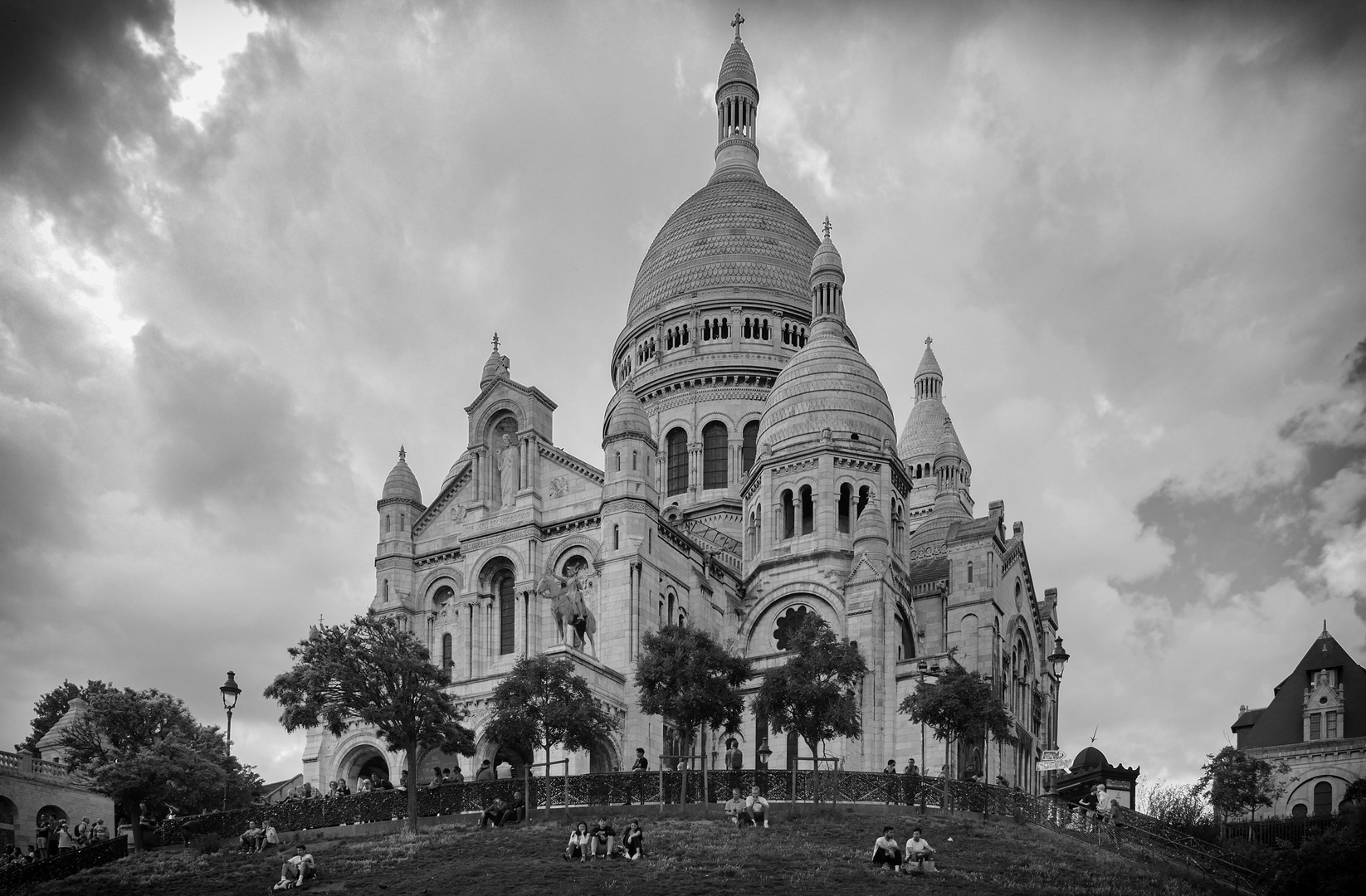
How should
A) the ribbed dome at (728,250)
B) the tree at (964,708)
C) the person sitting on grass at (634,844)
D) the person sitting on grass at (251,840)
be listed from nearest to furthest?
the person sitting on grass at (634,844) → the person sitting on grass at (251,840) → the tree at (964,708) → the ribbed dome at (728,250)

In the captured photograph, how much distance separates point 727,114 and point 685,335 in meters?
27.0

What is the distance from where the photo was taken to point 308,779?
206 ft

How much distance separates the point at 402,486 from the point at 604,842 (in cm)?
3407

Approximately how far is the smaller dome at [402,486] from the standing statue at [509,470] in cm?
466

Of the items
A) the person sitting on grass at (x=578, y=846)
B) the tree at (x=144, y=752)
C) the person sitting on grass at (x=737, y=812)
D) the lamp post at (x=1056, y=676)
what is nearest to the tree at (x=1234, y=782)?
the lamp post at (x=1056, y=676)

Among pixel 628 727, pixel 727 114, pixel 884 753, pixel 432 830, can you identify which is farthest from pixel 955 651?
pixel 727 114

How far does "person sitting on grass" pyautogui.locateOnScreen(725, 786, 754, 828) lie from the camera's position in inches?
1715

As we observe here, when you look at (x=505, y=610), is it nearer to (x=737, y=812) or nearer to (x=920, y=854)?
(x=737, y=812)

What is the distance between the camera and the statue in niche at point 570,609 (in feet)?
196

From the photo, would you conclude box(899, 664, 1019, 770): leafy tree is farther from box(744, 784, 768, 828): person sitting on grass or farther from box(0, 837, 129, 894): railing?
box(0, 837, 129, 894): railing

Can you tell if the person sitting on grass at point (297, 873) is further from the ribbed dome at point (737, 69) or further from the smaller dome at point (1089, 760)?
the ribbed dome at point (737, 69)

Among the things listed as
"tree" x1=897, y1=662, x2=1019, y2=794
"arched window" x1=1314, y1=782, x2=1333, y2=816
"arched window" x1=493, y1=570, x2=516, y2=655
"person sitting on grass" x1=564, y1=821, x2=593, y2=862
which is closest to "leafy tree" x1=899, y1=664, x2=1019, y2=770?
"tree" x1=897, y1=662, x2=1019, y2=794

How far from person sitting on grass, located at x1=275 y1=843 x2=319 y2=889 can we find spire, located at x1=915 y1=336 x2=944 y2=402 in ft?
255

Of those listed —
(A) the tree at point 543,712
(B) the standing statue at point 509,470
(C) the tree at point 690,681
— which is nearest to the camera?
(A) the tree at point 543,712
